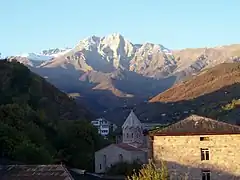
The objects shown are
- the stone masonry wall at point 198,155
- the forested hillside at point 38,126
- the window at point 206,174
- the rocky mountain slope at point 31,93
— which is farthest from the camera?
the rocky mountain slope at point 31,93

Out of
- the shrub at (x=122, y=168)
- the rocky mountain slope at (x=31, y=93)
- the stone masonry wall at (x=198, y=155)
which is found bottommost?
the shrub at (x=122, y=168)

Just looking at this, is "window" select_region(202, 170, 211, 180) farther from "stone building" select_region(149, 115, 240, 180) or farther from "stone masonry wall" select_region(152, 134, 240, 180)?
"stone masonry wall" select_region(152, 134, 240, 180)

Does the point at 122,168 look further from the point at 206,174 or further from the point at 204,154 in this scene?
the point at 204,154

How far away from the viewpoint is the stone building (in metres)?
30.7

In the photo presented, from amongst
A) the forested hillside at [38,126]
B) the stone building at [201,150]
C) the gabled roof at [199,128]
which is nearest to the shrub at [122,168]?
the forested hillside at [38,126]

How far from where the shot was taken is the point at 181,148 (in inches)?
1232

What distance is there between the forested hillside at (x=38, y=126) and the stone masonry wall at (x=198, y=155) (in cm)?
2183

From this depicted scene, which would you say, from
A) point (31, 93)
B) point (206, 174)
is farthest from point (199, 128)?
point (31, 93)

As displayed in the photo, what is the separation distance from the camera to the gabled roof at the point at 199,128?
3098 cm

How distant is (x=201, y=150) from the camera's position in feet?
102

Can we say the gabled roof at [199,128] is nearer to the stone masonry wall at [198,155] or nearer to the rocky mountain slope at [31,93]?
the stone masonry wall at [198,155]

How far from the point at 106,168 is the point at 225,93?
113493mm

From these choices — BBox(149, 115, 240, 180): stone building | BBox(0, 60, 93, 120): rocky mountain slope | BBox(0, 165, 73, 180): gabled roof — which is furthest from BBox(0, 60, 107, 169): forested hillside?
BBox(149, 115, 240, 180): stone building

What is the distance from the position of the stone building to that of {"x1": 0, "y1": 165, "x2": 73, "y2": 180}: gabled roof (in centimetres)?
562
